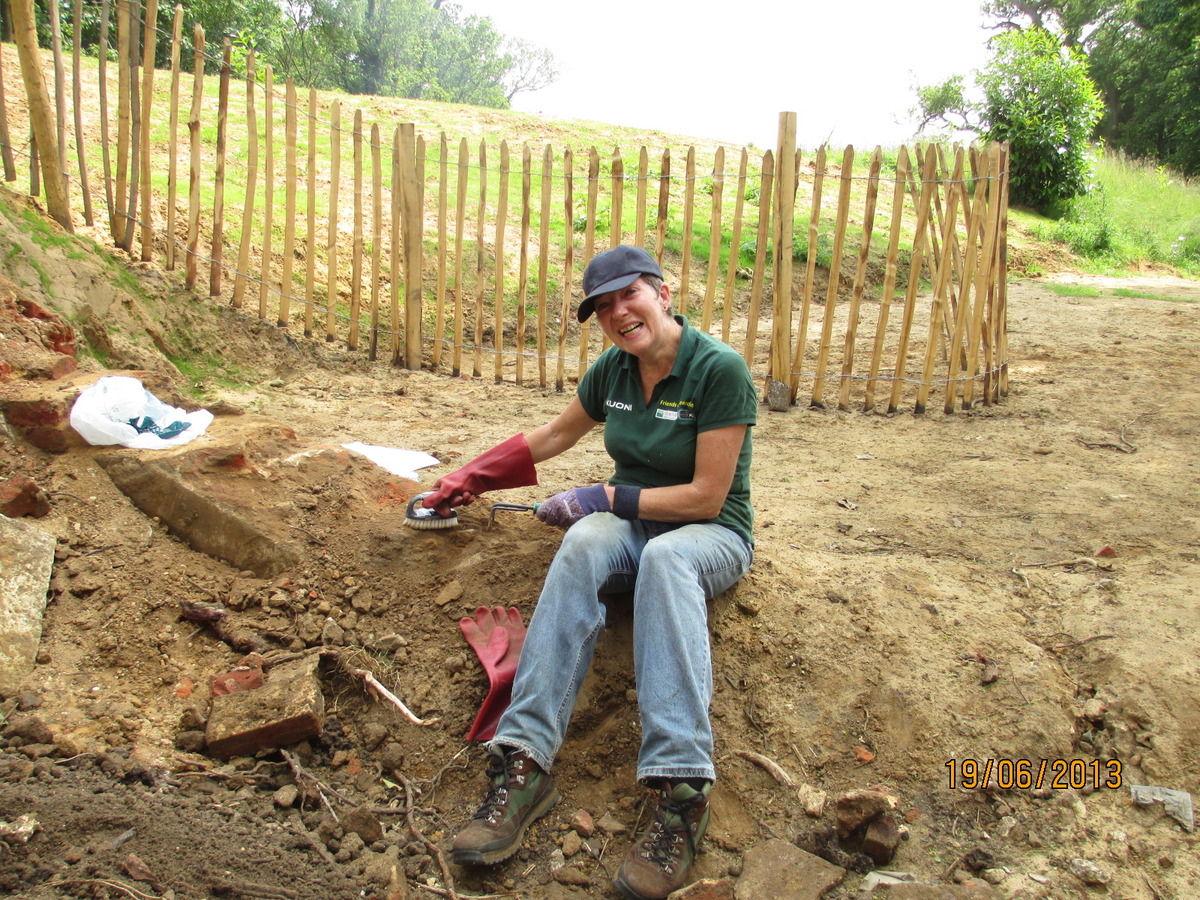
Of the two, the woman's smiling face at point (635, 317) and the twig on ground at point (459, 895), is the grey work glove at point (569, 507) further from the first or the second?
the twig on ground at point (459, 895)

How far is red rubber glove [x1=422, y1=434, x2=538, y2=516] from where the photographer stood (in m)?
3.10

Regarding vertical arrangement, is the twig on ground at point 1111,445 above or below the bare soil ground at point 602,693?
above

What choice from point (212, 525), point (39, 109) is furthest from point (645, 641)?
point (39, 109)

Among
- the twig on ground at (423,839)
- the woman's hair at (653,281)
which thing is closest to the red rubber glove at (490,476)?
the woman's hair at (653,281)

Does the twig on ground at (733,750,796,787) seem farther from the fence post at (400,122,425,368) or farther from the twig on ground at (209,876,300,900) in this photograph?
the fence post at (400,122,425,368)

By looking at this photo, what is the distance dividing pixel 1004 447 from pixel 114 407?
193 inches

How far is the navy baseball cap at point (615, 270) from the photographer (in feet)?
8.51

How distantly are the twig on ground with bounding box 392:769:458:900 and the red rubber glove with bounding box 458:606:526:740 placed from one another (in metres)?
0.25

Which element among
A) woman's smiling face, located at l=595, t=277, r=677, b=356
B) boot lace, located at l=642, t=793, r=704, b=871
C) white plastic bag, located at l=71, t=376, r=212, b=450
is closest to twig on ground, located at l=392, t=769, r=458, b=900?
boot lace, located at l=642, t=793, r=704, b=871

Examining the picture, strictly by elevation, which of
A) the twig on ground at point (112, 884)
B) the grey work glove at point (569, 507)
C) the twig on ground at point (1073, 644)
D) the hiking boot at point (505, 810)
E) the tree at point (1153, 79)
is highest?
the tree at point (1153, 79)

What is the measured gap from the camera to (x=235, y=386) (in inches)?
217

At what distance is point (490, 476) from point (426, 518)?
0.37m

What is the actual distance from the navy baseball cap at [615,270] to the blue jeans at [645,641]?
0.75 m

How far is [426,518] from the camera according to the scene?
332cm
